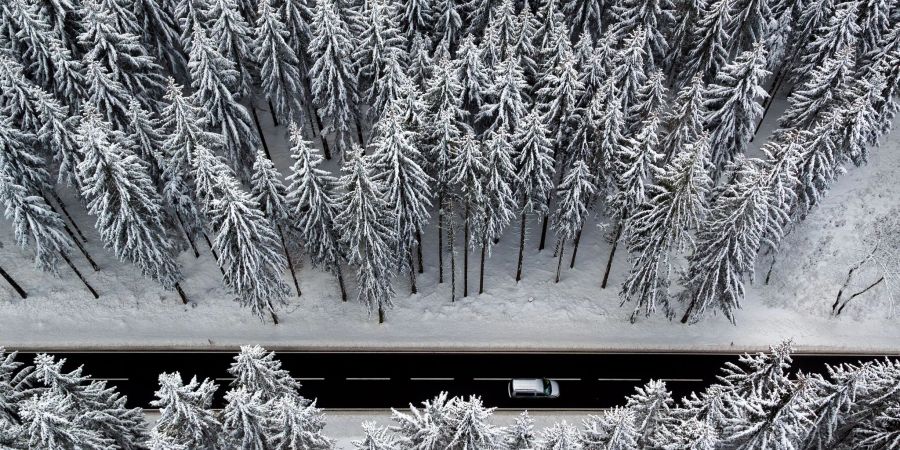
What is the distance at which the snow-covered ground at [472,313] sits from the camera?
4000cm

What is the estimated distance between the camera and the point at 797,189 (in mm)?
37406

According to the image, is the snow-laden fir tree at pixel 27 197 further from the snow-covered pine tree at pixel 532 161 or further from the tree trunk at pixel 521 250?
the tree trunk at pixel 521 250

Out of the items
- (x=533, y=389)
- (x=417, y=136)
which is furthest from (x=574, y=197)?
(x=533, y=389)

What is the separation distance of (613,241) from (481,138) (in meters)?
9.98

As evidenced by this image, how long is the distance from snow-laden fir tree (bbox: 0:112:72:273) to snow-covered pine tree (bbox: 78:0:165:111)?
6.01 meters

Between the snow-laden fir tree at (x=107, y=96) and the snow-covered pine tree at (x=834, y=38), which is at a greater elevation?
the snow-covered pine tree at (x=834, y=38)

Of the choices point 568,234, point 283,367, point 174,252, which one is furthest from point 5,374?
point 568,234

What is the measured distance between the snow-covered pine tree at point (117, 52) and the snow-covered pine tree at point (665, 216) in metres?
30.3

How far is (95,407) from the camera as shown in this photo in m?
27.4

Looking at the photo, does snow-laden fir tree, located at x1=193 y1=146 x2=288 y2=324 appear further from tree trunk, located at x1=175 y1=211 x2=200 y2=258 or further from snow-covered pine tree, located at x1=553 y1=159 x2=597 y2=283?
snow-covered pine tree, located at x1=553 y1=159 x2=597 y2=283

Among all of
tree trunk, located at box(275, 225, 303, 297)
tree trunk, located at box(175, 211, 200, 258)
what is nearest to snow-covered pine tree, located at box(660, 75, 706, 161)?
tree trunk, located at box(275, 225, 303, 297)

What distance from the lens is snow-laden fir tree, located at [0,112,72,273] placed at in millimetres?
35688

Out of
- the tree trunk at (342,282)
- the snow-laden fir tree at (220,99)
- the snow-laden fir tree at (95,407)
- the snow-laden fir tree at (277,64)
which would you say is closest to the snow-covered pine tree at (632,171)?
the tree trunk at (342,282)

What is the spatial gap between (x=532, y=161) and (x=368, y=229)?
962 centimetres
